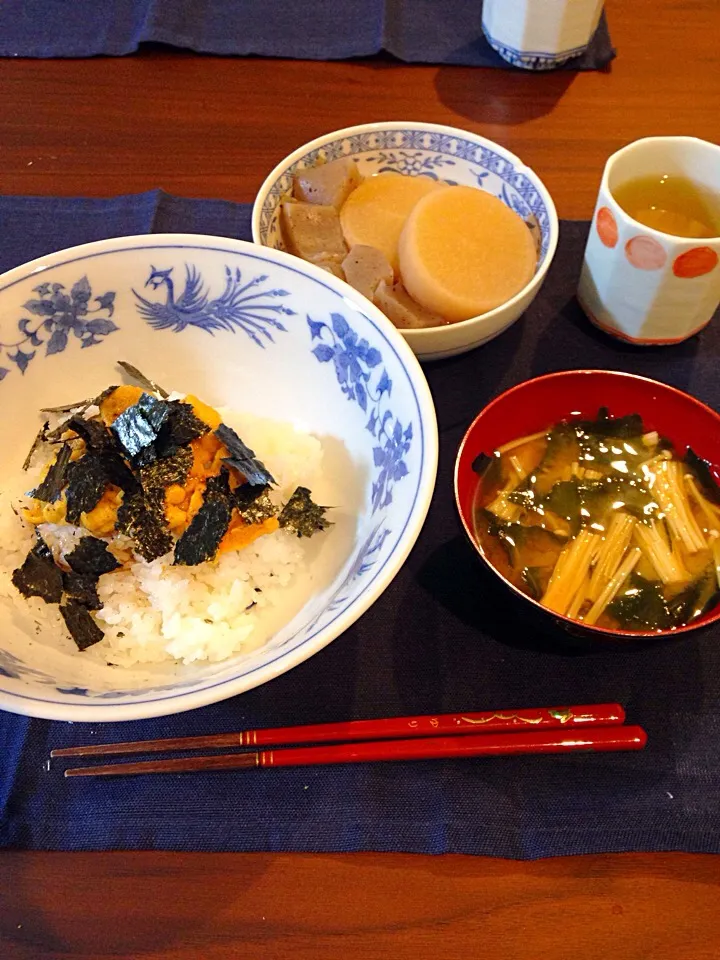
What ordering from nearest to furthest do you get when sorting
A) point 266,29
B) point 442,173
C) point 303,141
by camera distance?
point 442,173 < point 303,141 < point 266,29

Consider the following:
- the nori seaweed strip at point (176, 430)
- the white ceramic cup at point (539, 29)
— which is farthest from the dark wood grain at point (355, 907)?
the white ceramic cup at point (539, 29)

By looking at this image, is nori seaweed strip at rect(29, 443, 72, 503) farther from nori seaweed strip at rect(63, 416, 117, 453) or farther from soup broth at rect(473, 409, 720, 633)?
soup broth at rect(473, 409, 720, 633)

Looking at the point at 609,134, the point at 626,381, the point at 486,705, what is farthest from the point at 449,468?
the point at 609,134

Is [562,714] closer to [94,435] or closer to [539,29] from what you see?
[94,435]

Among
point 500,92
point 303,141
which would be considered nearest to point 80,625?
point 303,141

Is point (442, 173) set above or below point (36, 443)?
above

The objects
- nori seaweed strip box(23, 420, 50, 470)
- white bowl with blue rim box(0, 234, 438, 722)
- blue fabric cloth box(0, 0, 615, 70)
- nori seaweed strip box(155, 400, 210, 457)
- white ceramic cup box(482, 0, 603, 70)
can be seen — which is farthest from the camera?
blue fabric cloth box(0, 0, 615, 70)

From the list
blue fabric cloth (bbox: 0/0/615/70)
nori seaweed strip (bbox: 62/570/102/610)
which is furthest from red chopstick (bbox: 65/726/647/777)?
blue fabric cloth (bbox: 0/0/615/70)
